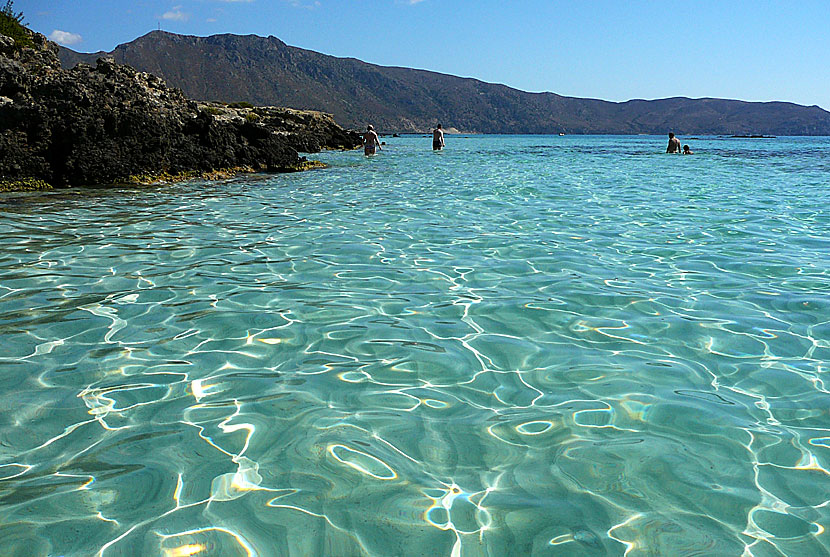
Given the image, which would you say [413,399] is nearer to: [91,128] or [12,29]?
[91,128]

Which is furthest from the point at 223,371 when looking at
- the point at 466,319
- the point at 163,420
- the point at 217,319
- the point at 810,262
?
the point at 810,262

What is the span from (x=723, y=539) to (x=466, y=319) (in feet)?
8.69

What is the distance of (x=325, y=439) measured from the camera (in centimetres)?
292

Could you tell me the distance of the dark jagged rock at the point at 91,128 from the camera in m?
13.2

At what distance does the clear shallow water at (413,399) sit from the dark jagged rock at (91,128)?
686 cm

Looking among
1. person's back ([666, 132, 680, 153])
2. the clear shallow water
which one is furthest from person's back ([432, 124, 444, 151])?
the clear shallow water

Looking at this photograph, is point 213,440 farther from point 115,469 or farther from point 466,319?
point 466,319

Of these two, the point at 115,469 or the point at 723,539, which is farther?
the point at 115,469

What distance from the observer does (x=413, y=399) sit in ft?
11.0

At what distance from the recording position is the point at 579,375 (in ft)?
12.0

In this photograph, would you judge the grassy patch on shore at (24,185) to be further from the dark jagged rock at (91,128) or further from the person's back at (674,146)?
the person's back at (674,146)

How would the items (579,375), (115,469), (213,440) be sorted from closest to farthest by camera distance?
(115,469)
(213,440)
(579,375)

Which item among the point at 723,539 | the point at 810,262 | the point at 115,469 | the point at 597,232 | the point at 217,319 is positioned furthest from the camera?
the point at 597,232

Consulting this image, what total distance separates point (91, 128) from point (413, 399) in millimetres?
13482
